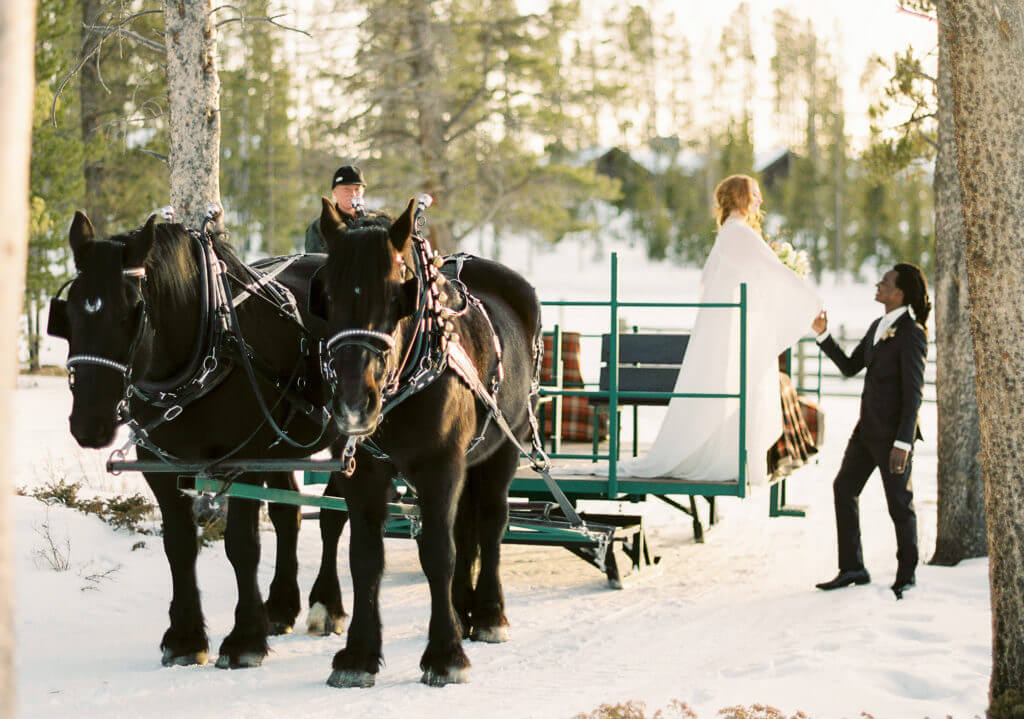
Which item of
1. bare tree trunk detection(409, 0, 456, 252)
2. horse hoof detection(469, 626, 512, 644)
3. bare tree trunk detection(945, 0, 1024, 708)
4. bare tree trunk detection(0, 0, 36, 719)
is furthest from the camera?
bare tree trunk detection(409, 0, 456, 252)

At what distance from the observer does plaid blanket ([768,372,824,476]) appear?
785cm

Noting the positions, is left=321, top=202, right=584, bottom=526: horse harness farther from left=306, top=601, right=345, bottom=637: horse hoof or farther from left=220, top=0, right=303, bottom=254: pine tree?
left=220, top=0, right=303, bottom=254: pine tree

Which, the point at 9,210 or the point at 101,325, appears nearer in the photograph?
the point at 9,210

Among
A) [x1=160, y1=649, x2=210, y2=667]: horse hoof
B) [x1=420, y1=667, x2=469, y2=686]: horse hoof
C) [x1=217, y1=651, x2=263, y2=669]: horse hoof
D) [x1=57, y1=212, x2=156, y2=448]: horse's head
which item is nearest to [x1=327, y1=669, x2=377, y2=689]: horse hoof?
[x1=420, y1=667, x2=469, y2=686]: horse hoof

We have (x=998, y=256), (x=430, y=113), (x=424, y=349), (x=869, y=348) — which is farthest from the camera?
(x=430, y=113)

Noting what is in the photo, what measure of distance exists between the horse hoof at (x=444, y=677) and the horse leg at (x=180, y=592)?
111 centimetres

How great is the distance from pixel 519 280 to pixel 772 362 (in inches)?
81.5

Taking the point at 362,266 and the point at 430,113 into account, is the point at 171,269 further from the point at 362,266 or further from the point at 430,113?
the point at 430,113

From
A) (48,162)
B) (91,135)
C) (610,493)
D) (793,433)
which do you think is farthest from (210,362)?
(91,135)

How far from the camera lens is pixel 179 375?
4859mm

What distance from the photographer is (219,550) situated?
A: 7.96m

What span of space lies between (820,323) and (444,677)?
3.70 meters

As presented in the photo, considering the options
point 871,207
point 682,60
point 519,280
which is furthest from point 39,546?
point 682,60

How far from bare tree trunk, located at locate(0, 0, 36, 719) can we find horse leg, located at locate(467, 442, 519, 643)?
424 centimetres
